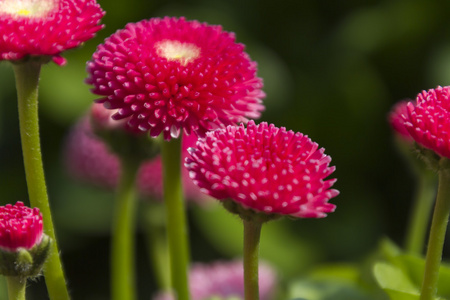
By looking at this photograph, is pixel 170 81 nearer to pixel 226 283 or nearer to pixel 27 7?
pixel 27 7

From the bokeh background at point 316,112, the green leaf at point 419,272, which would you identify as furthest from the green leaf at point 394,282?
the bokeh background at point 316,112

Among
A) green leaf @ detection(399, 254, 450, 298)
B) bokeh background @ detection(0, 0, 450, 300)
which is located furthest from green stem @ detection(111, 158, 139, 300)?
bokeh background @ detection(0, 0, 450, 300)

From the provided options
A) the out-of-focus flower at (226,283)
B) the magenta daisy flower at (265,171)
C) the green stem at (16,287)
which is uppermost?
the magenta daisy flower at (265,171)

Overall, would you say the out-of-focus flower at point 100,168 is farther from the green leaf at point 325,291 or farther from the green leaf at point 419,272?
the green leaf at point 419,272

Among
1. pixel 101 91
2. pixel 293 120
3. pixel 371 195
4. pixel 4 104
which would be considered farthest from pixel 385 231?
pixel 101 91

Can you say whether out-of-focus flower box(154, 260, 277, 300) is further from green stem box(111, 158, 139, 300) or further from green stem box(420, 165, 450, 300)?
green stem box(420, 165, 450, 300)

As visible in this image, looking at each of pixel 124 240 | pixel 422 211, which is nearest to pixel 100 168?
pixel 124 240

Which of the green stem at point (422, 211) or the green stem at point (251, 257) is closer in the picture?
the green stem at point (251, 257)
